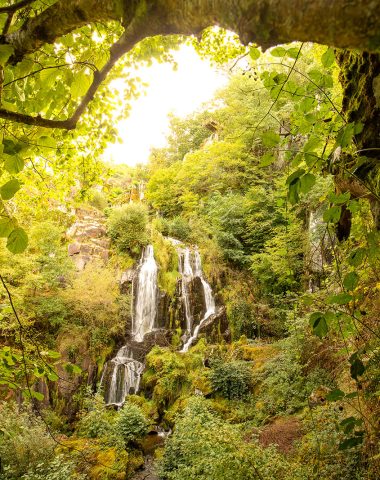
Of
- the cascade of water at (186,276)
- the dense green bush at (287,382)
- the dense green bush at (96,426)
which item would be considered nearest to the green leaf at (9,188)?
the dense green bush at (287,382)

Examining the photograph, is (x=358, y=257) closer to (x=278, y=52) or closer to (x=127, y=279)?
(x=278, y=52)

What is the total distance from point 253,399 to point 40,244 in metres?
8.15

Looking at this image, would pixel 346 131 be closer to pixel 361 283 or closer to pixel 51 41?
pixel 51 41

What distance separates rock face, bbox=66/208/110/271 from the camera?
12883 millimetres

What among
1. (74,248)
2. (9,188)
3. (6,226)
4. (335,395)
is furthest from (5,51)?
(74,248)

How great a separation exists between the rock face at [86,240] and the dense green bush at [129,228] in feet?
1.71

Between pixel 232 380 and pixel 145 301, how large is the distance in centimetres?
512

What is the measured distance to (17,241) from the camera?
3.58ft

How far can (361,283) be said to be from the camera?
3.73 meters

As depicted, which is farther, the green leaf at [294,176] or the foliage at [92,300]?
the foliage at [92,300]

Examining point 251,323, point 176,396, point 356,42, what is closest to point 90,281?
point 176,396

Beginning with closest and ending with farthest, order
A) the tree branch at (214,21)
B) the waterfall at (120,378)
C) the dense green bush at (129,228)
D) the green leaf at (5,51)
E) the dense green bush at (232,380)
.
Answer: the tree branch at (214,21), the green leaf at (5,51), the dense green bush at (232,380), the waterfall at (120,378), the dense green bush at (129,228)

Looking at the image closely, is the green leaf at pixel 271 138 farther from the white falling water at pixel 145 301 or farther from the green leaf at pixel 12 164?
the white falling water at pixel 145 301

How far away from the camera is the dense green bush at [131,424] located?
7270 millimetres
